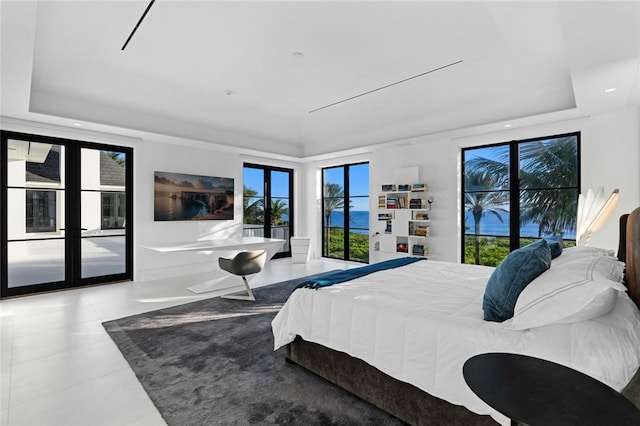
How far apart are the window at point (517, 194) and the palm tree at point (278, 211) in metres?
4.22

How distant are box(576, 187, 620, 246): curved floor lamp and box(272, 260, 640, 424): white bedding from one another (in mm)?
1649

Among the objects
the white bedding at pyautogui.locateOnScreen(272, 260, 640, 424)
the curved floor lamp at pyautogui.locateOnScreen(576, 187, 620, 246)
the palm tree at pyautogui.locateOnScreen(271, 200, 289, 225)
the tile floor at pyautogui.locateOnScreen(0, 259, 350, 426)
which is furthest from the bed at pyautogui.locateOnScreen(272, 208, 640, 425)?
the palm tree at pyautogui.locateOnScreen(271, 200, 289, 225)

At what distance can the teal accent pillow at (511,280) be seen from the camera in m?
1.70

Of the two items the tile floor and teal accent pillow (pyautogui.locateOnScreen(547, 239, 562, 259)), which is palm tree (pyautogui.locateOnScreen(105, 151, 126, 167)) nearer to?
the tile floor

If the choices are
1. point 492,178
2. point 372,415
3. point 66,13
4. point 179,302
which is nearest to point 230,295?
point 179,302

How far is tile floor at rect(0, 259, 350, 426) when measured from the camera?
1.98m

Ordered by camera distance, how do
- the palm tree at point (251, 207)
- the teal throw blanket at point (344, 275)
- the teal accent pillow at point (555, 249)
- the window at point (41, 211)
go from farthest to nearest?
the palm tree at point (251, 207)
the window at point (41, 211)
the teal throw blanket at point (344, 275)
the teal accent pillow at point (555, 249)

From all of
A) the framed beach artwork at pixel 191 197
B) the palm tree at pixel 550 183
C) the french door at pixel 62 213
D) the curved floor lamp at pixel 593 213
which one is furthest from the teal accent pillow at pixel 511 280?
the french door at pixel 62 213

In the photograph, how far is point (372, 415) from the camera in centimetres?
194

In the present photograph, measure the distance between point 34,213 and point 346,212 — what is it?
5.71 m

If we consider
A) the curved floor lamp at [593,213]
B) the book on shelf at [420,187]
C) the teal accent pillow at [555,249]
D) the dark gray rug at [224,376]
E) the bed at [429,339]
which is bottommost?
the dark gray rug at [224,376]

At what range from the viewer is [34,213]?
4.71m

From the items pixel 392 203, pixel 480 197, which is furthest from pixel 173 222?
pixel 480 197

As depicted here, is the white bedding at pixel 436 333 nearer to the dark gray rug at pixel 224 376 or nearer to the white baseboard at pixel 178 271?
the dark gray rug at pixel 224 376
